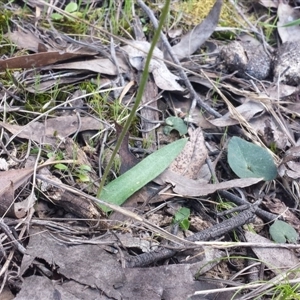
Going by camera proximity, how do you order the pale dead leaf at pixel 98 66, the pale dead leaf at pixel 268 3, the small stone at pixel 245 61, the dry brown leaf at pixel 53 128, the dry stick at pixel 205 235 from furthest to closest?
the pale dead leaf at pixel 268 3, the small stone at pixel 245 61, the pale dead leaf at pixel 98 66, the dry brown leaf at pixel 53 128, the dry stick at pixel 205 235

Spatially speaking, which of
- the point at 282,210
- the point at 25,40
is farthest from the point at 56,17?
the point at 282,210

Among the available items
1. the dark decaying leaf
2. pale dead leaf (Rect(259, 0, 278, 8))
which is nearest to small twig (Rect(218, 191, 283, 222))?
the dark decaying leaf

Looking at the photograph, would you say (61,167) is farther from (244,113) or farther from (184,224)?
(244,113)

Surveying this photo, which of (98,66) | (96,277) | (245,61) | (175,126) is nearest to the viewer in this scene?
(96,277)

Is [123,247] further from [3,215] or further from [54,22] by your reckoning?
[54,22]

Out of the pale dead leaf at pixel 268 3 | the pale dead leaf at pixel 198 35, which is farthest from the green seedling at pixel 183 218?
the pale dead leaf at pixel 268 3

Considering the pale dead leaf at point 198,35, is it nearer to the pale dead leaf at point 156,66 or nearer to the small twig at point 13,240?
the pale dead leaf at point 156,66

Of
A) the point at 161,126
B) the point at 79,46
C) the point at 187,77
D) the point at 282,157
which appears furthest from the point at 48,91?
the point at 282,157
